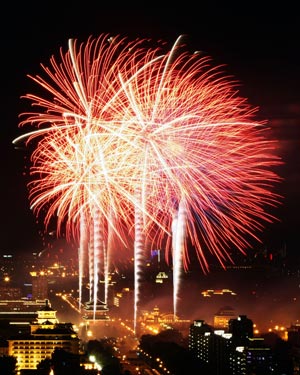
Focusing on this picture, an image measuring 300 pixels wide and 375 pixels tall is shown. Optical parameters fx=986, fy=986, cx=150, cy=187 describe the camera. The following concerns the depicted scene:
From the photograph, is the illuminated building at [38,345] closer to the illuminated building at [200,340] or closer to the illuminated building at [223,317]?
the illuminated building at [200,340]

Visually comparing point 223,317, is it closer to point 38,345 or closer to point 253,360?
point 38,345

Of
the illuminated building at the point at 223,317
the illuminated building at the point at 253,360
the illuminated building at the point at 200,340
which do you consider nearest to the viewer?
the illuminated building at the point at 253,360

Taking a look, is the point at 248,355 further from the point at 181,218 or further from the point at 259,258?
the point at 259,258

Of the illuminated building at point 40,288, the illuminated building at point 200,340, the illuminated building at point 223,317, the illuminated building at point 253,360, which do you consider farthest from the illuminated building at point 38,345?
the illuminated building at point 40,288

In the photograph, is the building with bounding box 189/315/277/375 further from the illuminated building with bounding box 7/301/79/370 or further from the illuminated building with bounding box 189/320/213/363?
the illuminated building with bounding box 7/301/79/370

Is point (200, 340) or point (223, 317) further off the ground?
point (223, 317)

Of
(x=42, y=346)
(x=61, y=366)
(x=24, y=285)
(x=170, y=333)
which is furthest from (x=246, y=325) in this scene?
(x=24, y=285)

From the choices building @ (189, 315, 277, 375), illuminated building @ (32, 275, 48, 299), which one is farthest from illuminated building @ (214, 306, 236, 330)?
illuminated building @ (32, 275, 48, 299)

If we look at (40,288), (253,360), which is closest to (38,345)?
(253,360)

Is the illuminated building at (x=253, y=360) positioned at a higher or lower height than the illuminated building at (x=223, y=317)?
lower

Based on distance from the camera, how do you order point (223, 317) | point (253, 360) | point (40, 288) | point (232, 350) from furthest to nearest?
point (40, 288)
point (223, 317)
point (232, 350)
point (253, 360)

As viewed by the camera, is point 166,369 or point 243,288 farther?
point 243,288
